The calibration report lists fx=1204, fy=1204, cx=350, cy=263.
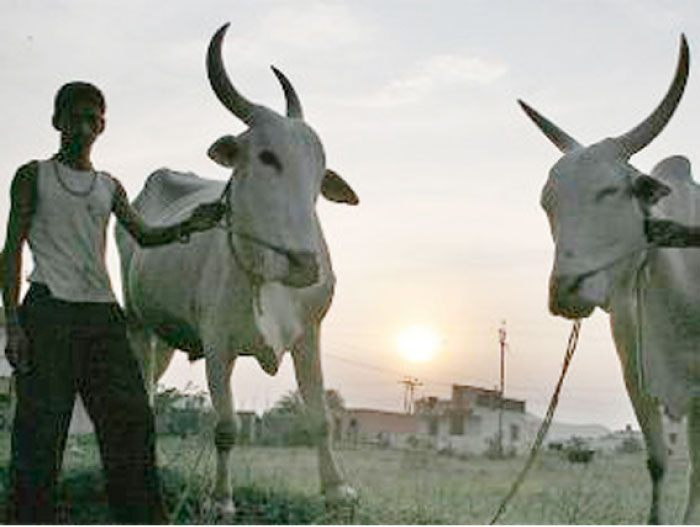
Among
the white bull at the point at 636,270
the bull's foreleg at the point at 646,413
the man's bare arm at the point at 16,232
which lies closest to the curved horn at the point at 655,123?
the white bull at the point at 636,270

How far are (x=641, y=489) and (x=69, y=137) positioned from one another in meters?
8.58

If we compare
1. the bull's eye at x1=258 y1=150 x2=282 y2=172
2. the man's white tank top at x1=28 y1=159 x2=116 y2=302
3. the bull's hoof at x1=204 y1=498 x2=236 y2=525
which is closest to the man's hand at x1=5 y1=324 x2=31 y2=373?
the man's white tank top at x1=28 y1=159 x2=116 y2=302

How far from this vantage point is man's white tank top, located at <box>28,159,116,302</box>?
4.37 m

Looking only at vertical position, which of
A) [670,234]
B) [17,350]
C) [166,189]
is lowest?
[17,350]

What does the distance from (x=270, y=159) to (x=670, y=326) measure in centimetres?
215

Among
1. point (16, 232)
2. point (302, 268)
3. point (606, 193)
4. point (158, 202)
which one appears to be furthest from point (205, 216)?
point (158, 202)

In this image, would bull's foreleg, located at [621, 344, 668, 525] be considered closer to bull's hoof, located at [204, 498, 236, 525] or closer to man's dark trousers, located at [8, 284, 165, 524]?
bull's hoof, located at [204, 498, 236, 525]

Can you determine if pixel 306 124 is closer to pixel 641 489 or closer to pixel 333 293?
pixel 333 293

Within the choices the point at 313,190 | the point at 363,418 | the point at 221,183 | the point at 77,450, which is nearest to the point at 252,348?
the point at 313,190

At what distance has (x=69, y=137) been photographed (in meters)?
4.52

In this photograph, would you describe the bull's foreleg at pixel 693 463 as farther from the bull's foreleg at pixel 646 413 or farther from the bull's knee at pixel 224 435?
the bull's knee at pixel 224 435

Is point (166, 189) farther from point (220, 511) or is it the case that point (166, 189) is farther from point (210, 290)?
point (220, 511)

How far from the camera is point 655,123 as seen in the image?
593cm

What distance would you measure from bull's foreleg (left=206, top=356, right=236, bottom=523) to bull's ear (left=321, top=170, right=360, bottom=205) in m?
1.01
